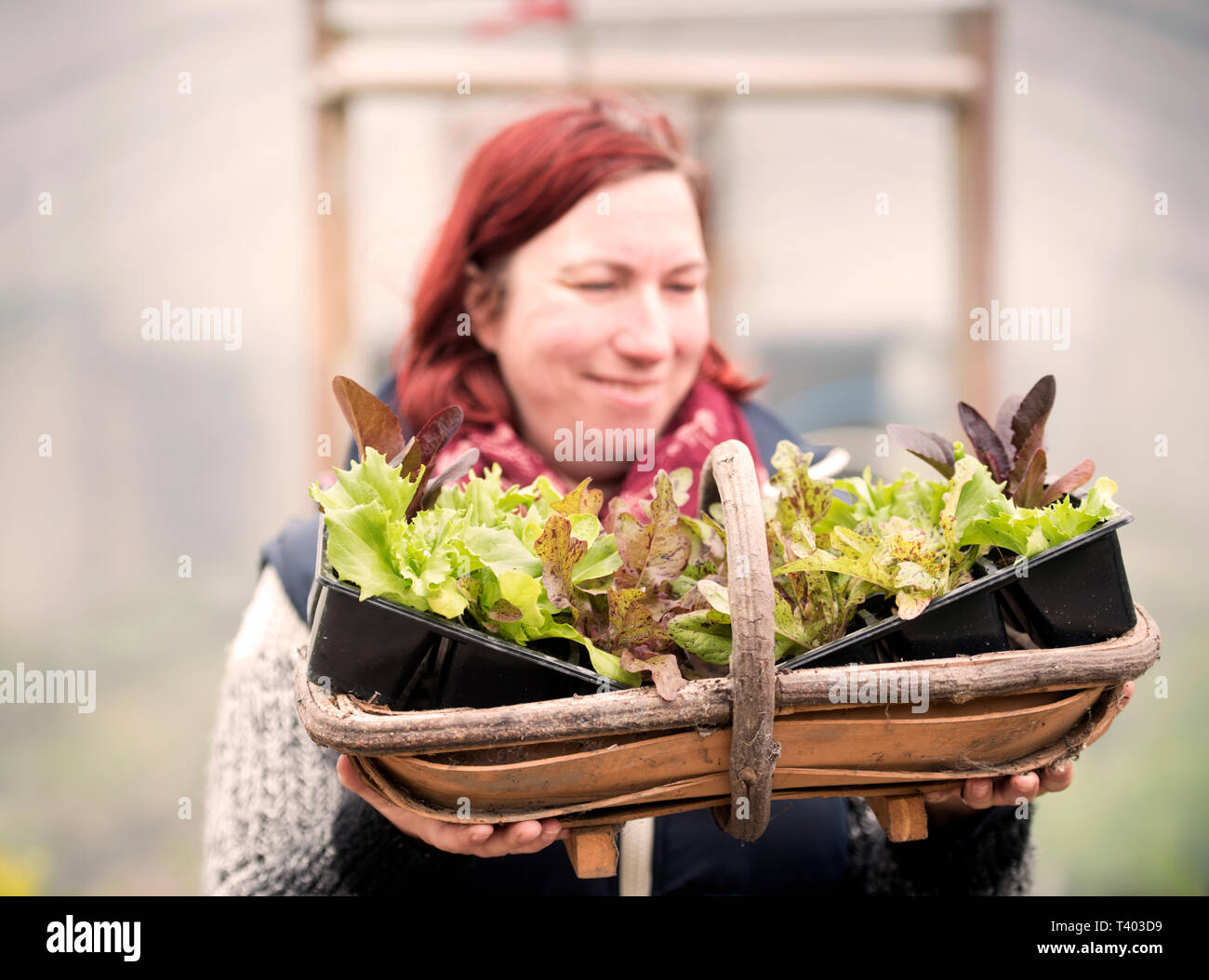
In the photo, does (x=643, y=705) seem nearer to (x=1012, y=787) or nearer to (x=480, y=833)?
(x=480, y=833)

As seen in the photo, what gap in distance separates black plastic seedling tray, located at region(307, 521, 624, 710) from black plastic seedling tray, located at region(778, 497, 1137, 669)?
→ 18 centimetres

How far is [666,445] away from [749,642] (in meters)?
0.54

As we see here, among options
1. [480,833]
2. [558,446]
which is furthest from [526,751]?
[558,446]

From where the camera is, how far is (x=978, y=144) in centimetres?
196

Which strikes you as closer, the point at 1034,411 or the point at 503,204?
the point at 1034,411

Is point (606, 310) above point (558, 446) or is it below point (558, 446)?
above

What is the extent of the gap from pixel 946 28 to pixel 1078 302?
670 mm

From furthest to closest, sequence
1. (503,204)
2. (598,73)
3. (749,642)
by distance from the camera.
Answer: (598,73)
(503,204)
(749,642)

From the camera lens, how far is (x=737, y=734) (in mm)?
599

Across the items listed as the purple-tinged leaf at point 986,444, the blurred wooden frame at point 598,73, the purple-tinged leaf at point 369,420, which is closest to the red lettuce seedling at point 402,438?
the purple-tinged leaf at point 369,420

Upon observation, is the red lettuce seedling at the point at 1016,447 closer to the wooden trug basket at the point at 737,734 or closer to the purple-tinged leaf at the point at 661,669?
the wooden trug basket at the point at 737,734

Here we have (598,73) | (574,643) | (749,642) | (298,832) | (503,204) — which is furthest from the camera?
(598,73)

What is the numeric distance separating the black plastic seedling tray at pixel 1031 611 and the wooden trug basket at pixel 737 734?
0.08 feet

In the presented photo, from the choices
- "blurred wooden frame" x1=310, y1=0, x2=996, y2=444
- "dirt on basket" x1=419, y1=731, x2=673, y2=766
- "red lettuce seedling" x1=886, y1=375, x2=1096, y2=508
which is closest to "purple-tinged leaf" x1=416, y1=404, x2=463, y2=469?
"dirt on basket" x1=419, y1=731, x2=673, y2=766
